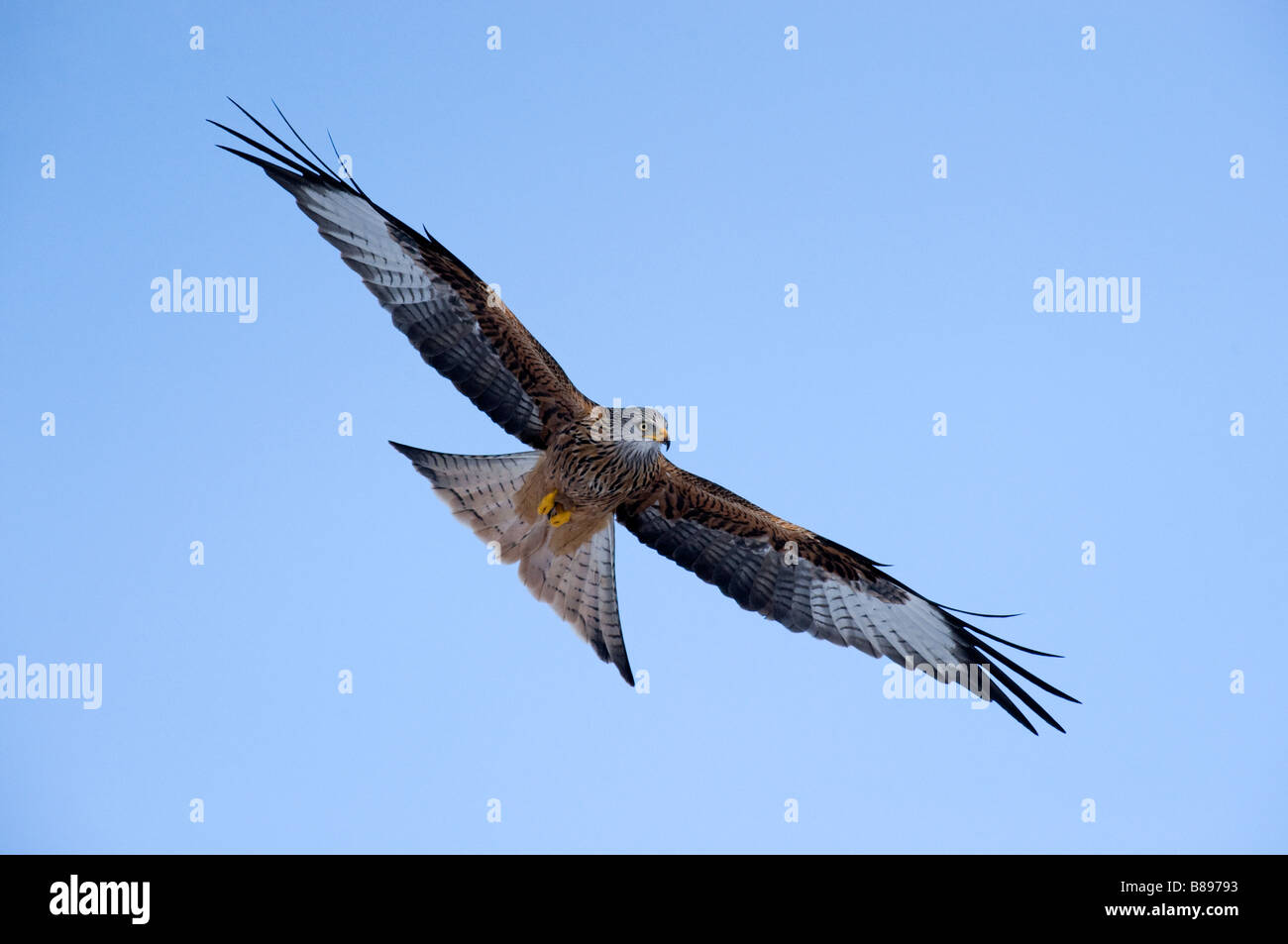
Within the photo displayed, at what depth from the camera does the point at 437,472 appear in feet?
27.0

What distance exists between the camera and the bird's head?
7.93 metres

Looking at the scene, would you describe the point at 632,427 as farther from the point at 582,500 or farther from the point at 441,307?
the point at 441,307

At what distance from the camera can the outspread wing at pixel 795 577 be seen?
8.63m

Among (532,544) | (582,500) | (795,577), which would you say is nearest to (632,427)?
(582,500)

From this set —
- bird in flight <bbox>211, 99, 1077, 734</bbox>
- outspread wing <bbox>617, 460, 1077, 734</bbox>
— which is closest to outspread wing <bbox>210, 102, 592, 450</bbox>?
bird in flight <bbox>211, 99, 1077, 734</bbox>

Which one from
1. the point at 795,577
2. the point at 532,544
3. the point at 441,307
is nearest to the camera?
the point at 441,307

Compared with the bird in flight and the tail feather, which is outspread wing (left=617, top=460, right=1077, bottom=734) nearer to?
the bird in flight

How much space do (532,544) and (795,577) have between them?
2.11 meters

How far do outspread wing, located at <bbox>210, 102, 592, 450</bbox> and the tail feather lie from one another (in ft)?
1.25

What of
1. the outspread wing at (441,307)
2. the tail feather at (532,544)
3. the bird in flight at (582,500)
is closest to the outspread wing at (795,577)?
the bird in flight at (582,500)

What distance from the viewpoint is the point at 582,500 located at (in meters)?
8.35
